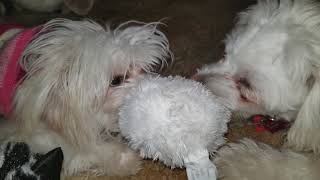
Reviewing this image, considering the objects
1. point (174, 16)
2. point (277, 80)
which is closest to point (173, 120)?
point (277, 80)

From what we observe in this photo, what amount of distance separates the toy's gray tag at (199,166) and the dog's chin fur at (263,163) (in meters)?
0.39

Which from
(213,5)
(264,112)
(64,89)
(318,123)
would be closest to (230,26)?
(213,5)

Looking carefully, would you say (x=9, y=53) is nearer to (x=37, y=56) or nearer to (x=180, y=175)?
(x=37, y=56)

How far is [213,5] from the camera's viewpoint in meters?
2.41

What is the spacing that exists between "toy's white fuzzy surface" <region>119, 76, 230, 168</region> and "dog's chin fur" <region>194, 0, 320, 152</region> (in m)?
0.34

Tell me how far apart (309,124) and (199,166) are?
0.50 meters

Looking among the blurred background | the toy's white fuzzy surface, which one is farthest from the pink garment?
the blurred background

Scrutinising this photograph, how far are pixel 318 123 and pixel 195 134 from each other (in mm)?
538

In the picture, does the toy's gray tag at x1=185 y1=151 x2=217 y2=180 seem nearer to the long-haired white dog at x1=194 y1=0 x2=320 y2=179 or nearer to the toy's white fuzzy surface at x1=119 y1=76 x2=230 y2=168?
the toy's white fuzzy surface at x1=119 y1=76 x2=230 y2=168

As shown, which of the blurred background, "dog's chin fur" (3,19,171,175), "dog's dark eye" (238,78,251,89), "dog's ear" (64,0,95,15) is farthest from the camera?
"dog's ear" (64,0,95,15)

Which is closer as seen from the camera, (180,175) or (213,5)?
(180,175)

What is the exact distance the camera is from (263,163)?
1.62 metres

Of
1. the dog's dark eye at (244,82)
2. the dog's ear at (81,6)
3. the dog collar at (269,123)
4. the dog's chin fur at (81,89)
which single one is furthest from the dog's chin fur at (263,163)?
the dog's ear at (81,6)

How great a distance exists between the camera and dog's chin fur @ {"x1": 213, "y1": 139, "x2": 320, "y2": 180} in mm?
1573
